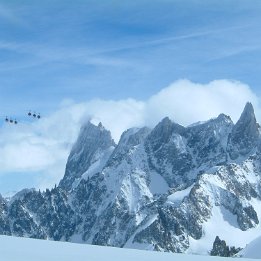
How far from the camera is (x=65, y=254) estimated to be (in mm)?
A: 42875

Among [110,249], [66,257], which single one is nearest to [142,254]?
[110,249]

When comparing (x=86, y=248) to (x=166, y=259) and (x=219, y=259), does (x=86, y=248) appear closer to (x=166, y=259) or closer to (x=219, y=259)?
(x=166, y=259)

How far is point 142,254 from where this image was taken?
49.6m

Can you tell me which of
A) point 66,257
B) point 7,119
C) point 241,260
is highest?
point 7,119

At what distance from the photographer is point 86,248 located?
4984 cm

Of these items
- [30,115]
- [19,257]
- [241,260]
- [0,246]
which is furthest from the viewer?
[30,115]

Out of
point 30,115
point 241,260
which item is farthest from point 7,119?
point 241,260

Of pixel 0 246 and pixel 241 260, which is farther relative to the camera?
pixel 241 260

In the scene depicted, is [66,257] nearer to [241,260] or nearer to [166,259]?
[166,259]

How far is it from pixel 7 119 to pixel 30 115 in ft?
14.6

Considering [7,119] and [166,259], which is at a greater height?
[7,119]

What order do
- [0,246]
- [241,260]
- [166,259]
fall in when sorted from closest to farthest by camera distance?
[0,246] < [166,259] < [241,260]

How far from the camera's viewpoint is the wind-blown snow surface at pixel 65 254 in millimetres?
39969

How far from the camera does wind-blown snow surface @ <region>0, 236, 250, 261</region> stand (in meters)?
40.0
